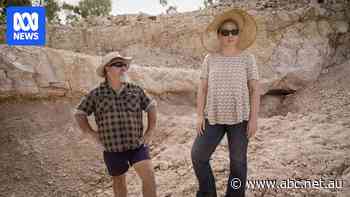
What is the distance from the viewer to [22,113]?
13.5 ft

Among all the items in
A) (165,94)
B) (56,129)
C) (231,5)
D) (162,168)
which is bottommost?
(162,168)

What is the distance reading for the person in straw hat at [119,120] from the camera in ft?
6.99

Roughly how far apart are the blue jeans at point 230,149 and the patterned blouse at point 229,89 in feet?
0.21

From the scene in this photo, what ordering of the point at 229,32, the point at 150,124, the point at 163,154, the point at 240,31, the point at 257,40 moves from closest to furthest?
the point at 229,32 → the point at 150,124 → the point at 240,31 → the point at 163,154 → the point at 257,40

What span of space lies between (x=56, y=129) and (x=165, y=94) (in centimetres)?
194

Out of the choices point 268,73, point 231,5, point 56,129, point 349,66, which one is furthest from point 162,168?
point 231,5

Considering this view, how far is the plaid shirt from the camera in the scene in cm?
213

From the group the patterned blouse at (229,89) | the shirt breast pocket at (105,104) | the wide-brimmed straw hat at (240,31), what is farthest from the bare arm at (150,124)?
the wide-brimmed straw hat at (240,31)

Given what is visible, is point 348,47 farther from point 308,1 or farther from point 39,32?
point 39,32

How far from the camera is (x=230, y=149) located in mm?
2213

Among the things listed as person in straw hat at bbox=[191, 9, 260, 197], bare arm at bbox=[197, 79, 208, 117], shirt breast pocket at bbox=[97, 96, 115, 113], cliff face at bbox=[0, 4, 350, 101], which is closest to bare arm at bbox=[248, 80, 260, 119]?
person in straw hat at bbox=[191, 9, 260, 197]

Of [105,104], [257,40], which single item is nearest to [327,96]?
[257,40]

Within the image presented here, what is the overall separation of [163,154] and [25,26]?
3474 mm

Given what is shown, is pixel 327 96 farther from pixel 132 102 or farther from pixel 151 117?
pixel 132 102
